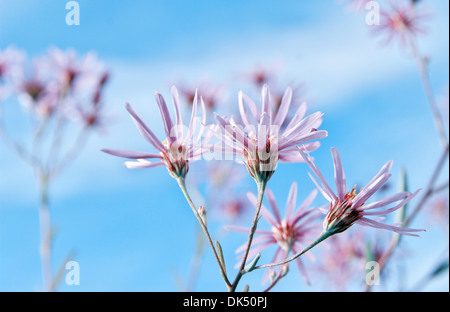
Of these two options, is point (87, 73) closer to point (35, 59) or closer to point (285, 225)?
point (35, 59)

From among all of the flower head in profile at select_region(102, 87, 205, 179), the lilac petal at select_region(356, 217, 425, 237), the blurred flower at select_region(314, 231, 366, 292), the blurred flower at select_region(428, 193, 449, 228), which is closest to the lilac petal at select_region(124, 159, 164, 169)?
the flower head in profile at select_region(102, 87, 205, 179)

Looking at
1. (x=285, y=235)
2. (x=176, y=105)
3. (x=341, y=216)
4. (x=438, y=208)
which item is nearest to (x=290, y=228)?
(x=285, y=235)

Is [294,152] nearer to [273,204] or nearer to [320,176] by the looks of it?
[320,176]

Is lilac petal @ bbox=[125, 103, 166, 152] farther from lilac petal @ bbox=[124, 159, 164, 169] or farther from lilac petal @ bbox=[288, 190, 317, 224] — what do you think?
lilac petal @ bbox=[288, 190, 317, 224]

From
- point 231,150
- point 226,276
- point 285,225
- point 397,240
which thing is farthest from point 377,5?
point 226,276

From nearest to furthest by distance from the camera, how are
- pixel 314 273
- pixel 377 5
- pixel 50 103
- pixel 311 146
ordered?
pixel 311 146, pixel 377 5, pixel 314 273, pixel 50 103

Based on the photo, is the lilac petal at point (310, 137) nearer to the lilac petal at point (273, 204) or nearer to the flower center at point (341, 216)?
the flower center at point (341, 216)

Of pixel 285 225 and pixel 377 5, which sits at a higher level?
pixel 377 5
